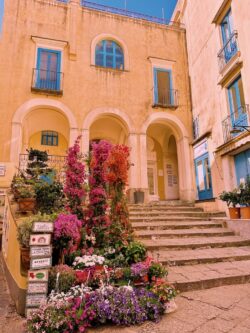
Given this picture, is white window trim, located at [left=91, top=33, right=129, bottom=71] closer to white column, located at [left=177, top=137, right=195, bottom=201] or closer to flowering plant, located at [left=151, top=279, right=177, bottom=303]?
white column, located at [left=177, top=137, right=195, bottom=201]

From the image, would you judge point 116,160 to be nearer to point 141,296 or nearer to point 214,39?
point 141,296

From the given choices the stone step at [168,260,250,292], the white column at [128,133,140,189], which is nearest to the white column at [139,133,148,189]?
the white column at [128,133,140,189]

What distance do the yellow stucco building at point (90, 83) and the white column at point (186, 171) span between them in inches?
2.0

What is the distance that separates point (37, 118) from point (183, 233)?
29.1ft

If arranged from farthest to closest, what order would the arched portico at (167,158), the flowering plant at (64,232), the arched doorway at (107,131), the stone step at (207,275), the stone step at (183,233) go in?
1. the arched doorway at (107,131)
2. the arched portico at (167,158)
3. the stone step at (183,233)
4. the stone step at (207,275)
5. the flowering plant at (64,232)

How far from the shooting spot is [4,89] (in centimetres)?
1021

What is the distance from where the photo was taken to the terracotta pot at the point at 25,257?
346 cm

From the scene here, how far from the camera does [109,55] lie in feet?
40.1

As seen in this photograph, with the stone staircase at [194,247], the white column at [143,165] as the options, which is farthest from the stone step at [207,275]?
the white column at [143,165]

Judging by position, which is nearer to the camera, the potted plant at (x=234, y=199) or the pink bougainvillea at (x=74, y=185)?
the pink bougainvillea at (x=74, y=185)

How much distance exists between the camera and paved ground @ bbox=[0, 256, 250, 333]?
2.73 m

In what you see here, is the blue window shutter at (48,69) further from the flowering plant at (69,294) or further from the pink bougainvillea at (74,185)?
the flowering plant at (69,294)

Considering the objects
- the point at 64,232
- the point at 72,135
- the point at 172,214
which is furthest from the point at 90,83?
the point at 64,232

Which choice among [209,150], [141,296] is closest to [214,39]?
[209,150]
